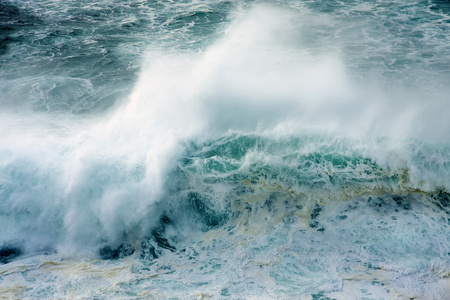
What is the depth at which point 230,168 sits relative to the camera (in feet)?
40.3

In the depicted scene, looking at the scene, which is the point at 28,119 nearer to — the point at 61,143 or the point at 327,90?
the point at 61,143

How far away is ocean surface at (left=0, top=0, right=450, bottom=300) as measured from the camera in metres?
9.13

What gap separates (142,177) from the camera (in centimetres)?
1152

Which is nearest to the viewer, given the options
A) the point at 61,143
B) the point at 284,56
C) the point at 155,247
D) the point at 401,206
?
the point at 155,247

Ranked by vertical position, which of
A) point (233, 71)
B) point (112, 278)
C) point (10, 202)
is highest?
point (233, 71)

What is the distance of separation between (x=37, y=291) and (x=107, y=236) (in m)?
2.17

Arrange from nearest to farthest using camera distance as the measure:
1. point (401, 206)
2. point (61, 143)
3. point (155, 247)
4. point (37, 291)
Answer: point (37, 291), point (155, 247), point (401, 206), point (61, 143)

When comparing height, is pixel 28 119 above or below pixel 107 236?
above

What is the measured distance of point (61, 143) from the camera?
1242 cm

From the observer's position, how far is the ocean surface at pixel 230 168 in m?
9.13

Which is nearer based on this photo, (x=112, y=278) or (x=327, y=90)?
(x=112, y=278)

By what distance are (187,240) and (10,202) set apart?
5.39m

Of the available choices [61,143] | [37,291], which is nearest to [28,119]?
[61,143]

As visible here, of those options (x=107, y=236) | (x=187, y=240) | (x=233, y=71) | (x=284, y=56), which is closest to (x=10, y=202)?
(x=107, y=236)
